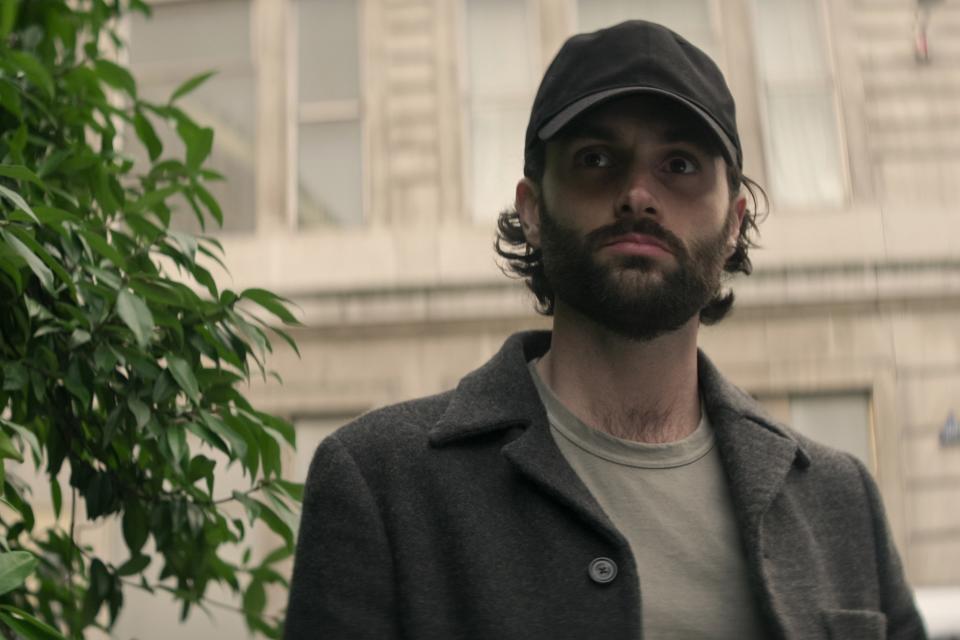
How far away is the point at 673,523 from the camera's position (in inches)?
76.4

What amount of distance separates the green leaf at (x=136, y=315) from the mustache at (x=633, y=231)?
2.73 ft

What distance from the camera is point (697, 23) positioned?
994 centimetres

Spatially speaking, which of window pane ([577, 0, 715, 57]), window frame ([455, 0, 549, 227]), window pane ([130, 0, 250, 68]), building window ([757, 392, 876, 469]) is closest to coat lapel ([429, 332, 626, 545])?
building window ([757, 392, 876, 469])

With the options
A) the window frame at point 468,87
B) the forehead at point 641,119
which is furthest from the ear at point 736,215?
the window frame at point 468,87

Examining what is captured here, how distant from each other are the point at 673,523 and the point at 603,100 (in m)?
0.67

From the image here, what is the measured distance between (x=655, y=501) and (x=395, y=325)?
7631 millimetres

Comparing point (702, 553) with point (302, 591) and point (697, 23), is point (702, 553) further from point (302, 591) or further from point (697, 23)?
point (697, 23)

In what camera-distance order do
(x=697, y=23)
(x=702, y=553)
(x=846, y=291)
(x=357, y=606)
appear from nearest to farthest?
(x=357, y=606) < (x=702, y=553) < (x=846, y=291) < (x=697, y=23)

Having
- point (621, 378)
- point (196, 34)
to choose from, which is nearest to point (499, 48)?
point (196, 34)

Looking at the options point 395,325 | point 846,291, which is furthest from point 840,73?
point 395,325

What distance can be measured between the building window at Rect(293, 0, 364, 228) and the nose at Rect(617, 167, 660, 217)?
313 inches

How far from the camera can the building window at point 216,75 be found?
1012cm

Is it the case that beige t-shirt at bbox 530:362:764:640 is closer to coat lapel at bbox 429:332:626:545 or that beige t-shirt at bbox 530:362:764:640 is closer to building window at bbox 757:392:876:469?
coat lapel at bbox 429:332:626:545

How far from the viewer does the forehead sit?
2.04 meters
